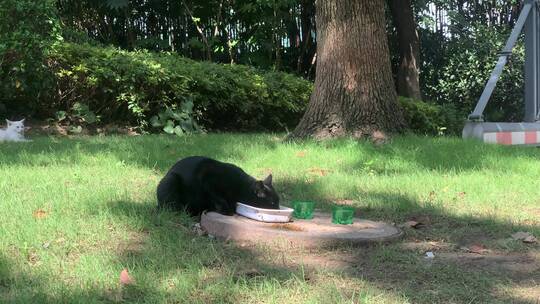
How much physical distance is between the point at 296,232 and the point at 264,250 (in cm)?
26

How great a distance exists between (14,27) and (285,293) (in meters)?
7.82

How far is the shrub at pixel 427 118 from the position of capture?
10.8m

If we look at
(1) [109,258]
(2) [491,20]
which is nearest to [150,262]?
(1) [109,258]

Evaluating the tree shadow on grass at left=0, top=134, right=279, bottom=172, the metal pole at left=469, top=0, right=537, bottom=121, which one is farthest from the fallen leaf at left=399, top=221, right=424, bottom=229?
the metal pole at left=469, top=0, right=537, bottom=121

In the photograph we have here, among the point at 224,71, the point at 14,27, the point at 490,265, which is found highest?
the point at 14,27

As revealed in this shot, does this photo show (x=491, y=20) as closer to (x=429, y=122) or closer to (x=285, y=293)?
(x=429, y=122)

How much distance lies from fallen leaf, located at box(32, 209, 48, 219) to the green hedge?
5.54 metres

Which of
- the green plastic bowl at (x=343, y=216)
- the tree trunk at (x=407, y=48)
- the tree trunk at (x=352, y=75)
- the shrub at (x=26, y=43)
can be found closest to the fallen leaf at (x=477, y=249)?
the green plastic bowl at (x=343, y=216)

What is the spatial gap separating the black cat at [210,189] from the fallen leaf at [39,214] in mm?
721

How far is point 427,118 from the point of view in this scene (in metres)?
11.0

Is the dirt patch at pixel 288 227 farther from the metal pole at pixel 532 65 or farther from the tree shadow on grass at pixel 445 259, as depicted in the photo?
the metal pole at pixel 532 65

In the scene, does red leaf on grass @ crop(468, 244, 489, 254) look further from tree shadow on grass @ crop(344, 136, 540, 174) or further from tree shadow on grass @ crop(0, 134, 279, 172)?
tree shadow on grass @ crop(0, 134, 279, 172)

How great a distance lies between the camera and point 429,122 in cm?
1098

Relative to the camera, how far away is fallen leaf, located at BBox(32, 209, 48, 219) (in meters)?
3.60
